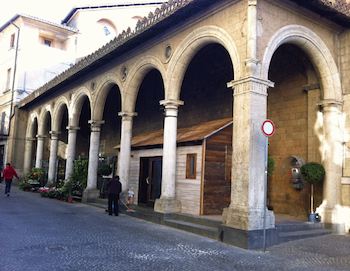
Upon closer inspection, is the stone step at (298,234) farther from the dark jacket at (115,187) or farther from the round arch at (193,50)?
the dark jacket at (115,187)

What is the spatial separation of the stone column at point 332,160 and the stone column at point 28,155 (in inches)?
786

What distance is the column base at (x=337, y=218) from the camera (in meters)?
9.95

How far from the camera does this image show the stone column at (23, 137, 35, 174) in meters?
25.0

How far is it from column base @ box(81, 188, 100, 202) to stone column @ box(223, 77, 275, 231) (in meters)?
8.40

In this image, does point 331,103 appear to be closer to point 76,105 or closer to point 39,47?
point 76,105

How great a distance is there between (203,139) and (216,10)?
351cm

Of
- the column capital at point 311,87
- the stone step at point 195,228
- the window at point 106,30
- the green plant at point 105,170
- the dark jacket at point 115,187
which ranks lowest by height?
the stone step at point 195,228

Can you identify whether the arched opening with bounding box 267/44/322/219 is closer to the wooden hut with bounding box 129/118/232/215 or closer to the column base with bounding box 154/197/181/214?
the wooden hut with bounding box 129/118/232/215

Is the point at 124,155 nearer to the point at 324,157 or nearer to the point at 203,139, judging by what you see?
the point at 203,139

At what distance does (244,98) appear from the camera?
862cm

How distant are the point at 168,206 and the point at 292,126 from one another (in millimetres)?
4489

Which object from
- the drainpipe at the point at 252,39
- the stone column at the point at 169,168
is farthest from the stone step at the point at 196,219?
the drainpipe at the point at 252,39

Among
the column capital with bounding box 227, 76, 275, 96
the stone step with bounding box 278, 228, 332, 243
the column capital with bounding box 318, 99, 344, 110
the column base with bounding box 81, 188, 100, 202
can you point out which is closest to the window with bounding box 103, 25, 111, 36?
the column base with bounding box 81, 188, 100, 202

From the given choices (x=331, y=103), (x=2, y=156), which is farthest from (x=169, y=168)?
(x=2, y=156)
